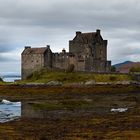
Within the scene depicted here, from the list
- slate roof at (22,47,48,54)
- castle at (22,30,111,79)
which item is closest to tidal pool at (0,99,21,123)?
castle at (22,30,111,79)

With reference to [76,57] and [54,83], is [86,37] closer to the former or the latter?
[76,57]

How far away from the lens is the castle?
109562mm

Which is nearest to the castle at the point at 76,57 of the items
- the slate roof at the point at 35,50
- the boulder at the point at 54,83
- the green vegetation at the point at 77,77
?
the slate roof at the point at 35,50

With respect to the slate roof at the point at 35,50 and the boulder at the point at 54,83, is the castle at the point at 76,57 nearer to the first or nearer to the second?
the slate roof at the point at 35,50

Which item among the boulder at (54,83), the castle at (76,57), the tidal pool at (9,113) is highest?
the castle at (76,57)

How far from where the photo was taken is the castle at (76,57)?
110 meters

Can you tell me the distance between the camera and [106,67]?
11288 cm

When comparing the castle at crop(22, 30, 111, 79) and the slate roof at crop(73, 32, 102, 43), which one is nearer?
the castle at crop(22, 30, 111, 79)

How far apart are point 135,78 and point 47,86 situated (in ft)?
81.0

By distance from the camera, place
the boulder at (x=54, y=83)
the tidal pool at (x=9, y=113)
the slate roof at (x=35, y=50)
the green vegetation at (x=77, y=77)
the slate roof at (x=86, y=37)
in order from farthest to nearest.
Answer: the slate roof at (x=86, y=37) → the slate roof at (x=35, y=50) → the green vegetation at (x=77, y=77) → the boulder at (x=54, y=83) → the tidal pool at (x=9, y=113)

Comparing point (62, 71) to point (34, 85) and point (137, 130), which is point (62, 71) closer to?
point (34, 85)

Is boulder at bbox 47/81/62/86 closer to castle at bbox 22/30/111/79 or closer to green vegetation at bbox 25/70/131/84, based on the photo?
green vegetation at bbox 25/70/131/84

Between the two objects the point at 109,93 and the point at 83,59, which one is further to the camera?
the point at 83,59

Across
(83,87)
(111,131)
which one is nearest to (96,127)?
(111,131)
